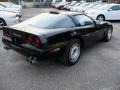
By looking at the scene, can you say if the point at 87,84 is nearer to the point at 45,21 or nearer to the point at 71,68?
the point at 71,68

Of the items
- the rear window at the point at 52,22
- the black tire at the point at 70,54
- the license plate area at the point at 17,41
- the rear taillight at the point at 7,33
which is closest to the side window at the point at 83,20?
the rear window at the point at 52,22

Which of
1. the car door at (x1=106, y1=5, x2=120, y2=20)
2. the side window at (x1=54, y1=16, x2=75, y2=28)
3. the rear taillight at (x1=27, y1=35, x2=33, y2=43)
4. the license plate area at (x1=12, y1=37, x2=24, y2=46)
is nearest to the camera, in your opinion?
the rear taillight at (x1=27, y1=35, x2=33, y2=43)

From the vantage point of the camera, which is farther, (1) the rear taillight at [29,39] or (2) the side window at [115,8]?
(2) the side window at [115,8]

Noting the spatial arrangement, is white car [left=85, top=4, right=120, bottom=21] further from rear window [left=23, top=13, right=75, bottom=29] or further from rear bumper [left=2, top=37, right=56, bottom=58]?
rear bumper [left=2, top=37, right=56, bottom=58]

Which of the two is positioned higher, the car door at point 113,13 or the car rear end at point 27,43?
the car door at point 113,13

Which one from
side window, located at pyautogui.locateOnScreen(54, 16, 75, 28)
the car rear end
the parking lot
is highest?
side window, located at pyautogui.locateOnScreen(54, 16, 75, 28)

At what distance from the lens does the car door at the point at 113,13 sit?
43.4 feet

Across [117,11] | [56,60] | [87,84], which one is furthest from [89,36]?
[117,11]

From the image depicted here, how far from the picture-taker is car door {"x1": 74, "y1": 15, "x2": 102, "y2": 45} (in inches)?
206

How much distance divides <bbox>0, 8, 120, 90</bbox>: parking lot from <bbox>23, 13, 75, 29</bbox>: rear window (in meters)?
1.10

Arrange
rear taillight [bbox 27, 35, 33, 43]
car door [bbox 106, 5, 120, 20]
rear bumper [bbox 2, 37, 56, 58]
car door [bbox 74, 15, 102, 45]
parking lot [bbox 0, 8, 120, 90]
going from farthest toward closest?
1. car door [bbox 106, 5, 120, 20]
2. car door [bbox 74, 15, 102, 45]
3. rear taillight [bbox 27, 35, 33, 43]
4. rear bumper [bbox 2, 37, 56, 58]
5. parking lot [bbox 0, 8, 120, 90]

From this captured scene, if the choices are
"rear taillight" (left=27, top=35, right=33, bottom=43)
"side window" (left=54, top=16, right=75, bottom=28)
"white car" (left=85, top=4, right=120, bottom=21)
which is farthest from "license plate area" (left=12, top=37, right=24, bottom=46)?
"white car" (left=85, top=4, right=120, bottom=21)

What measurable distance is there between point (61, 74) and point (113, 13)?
10394 millimetres

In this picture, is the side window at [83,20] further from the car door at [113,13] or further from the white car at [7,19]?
the car door at [113,13]
